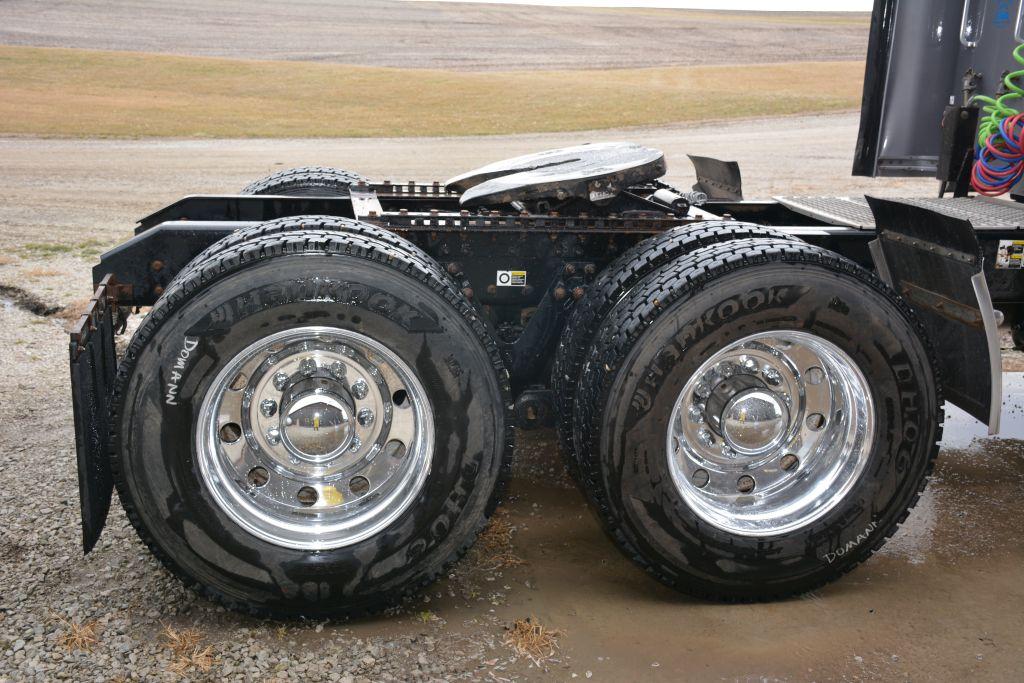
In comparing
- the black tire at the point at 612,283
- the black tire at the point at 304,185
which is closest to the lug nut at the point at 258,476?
the black tire at the point at 612,283

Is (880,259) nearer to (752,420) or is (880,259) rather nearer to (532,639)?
(752,420)

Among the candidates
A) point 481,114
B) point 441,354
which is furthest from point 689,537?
point 481,114

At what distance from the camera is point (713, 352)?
321 cm

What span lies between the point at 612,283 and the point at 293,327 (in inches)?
45.9

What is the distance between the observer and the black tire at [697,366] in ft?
10.4

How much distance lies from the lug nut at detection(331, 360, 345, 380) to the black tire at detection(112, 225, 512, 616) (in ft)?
0.95

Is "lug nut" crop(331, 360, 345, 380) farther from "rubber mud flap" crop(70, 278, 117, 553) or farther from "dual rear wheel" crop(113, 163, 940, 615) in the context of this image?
"rubber mud flap" crop(70, 278, 117, 553)

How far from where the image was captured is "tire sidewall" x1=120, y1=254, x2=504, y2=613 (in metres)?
2.92

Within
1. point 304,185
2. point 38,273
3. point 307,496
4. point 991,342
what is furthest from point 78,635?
point 38,273

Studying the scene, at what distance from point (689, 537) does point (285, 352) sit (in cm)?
151

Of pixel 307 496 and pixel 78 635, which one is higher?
pixel 307 496

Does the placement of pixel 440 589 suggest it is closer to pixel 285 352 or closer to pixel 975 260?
pixel 285 352

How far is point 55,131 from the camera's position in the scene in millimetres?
19703

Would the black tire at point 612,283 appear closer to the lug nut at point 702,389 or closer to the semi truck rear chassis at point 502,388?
the semi truck rear chassis at point 502,388
